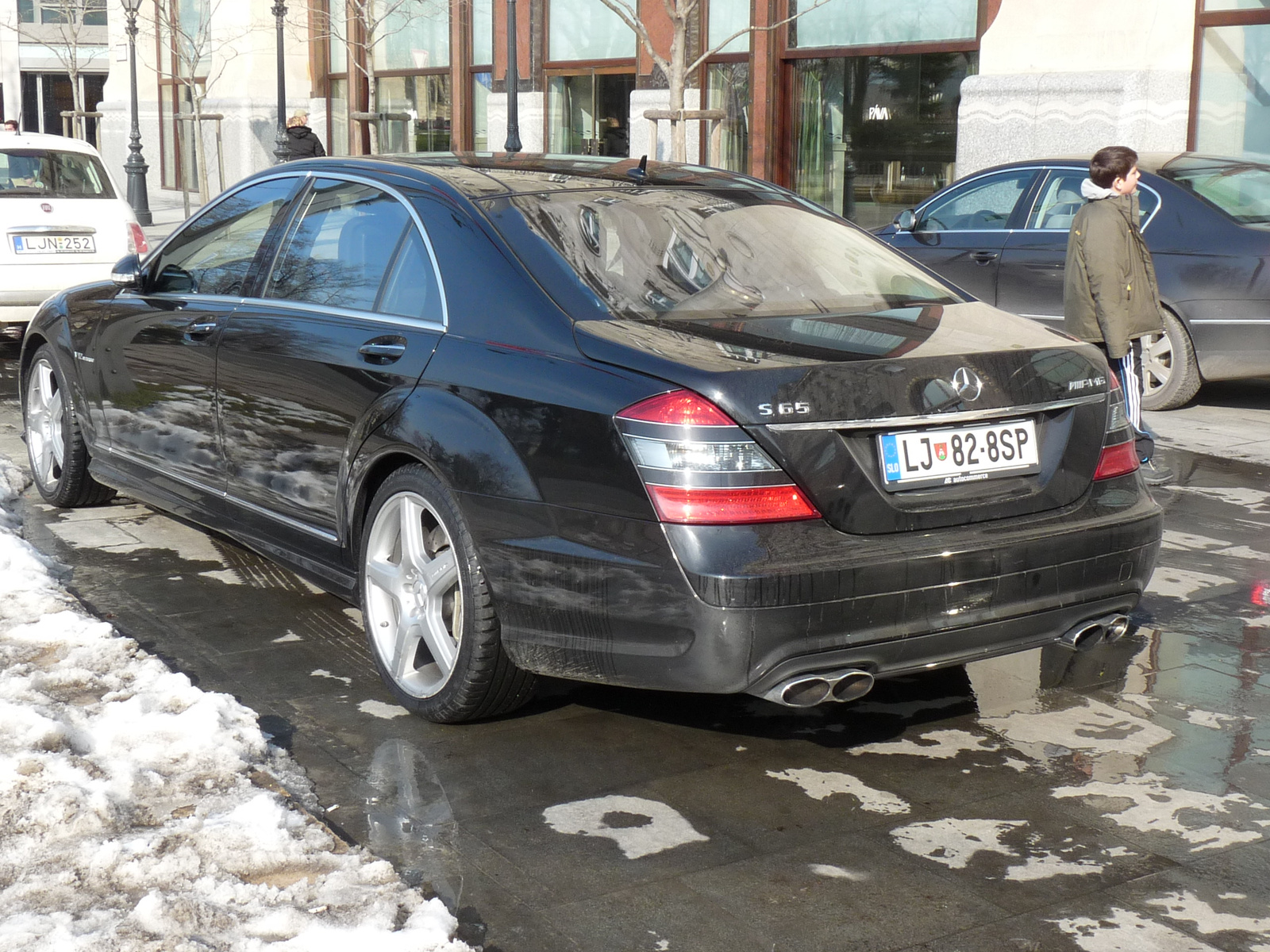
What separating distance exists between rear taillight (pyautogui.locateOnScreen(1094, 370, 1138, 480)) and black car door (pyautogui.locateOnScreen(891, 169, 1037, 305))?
6.40 m

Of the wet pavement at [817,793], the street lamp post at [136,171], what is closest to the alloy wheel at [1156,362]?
the wet pavement at [817,793]

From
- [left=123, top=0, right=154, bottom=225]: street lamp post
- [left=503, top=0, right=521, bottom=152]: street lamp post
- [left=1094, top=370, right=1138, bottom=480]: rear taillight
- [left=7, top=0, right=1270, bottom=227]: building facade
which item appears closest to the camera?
[left=1094, top=370, right=1138, bottom=480]: rear taillight

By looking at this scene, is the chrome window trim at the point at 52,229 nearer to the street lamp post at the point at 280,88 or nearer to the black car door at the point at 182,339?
the black car door at the point at 182,339

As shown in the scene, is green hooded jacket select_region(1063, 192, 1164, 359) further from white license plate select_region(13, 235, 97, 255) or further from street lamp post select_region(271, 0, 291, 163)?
street lamp post select_region(271, 0, 291, 163)

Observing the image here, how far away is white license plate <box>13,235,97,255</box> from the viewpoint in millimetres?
11609

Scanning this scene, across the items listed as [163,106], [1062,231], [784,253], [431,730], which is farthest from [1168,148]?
[163,106]

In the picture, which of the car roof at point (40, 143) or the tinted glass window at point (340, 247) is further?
the car roof at point (40, 143)

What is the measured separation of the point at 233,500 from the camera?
17.0 ft

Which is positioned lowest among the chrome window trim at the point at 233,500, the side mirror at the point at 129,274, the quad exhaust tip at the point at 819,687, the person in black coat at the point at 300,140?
the quad exhaust tip at the point at 819,687

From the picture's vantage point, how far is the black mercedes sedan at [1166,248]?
367 inches

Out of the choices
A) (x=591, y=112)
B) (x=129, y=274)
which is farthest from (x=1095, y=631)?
(x=591, y=112)

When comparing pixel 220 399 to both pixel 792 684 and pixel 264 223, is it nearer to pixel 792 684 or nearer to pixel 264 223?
pixel 264 223

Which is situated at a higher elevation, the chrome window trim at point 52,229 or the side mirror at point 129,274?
the chrome window trim at point 52,229

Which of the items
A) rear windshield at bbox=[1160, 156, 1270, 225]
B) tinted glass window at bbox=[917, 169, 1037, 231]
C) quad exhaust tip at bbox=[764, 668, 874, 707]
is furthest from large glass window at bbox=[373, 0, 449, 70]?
quad exhaust tip at bbox=[764, 668, 874, 707]
